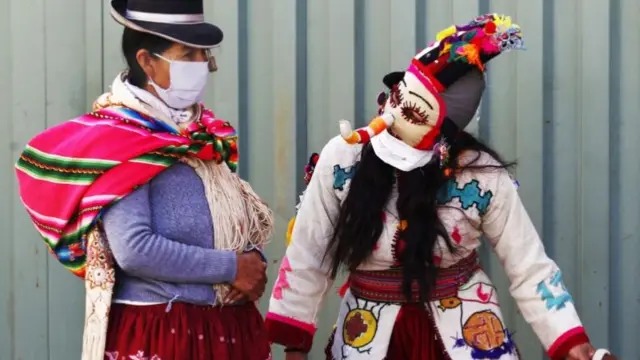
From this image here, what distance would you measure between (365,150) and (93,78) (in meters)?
1.49

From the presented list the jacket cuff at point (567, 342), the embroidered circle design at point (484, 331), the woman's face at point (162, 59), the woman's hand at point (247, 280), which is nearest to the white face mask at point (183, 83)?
the woman's face at point (162, 59)

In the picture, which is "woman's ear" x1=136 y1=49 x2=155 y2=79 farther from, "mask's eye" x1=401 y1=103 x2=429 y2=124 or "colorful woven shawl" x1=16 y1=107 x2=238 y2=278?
"mask's eye" x1=401 y1=103 x2=429 y2=124

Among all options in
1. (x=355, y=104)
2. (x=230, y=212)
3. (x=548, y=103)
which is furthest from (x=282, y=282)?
(x=548, y=103)

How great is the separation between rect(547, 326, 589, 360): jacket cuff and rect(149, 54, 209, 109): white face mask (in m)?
1.33

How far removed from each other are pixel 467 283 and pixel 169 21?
1222 mm

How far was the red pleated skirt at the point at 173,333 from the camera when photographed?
11.0 ft

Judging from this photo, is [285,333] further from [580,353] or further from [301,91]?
[301,91]

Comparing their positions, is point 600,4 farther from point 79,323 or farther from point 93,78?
point 79,323

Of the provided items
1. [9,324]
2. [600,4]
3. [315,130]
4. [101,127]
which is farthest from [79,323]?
[600,4]

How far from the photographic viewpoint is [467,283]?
3.68 meters

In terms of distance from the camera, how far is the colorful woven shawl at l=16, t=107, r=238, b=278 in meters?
3.31

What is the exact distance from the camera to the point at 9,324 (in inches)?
185

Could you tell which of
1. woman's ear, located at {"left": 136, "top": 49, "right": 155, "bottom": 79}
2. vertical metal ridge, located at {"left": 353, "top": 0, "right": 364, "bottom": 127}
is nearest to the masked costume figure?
woman's ear, located at {"left": 136, "top": 49, "right": 155, "bottom": 79}

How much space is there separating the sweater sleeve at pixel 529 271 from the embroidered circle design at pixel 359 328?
0.46 metres
